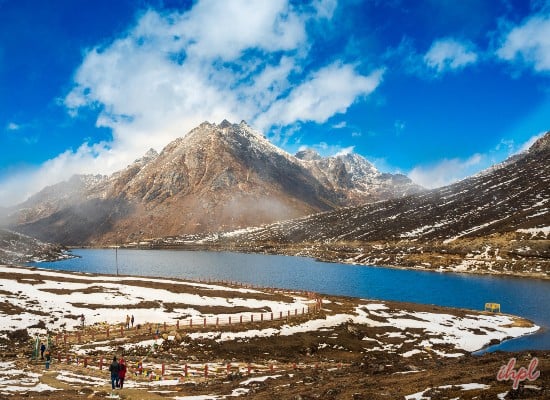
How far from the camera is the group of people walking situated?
92.6ft

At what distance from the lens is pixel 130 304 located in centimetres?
6594

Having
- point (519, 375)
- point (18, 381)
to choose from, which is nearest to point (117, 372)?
point (18, 381)

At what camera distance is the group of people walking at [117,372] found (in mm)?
28234

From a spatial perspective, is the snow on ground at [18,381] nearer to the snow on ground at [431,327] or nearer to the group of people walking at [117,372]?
the group of people walking at [117,372]

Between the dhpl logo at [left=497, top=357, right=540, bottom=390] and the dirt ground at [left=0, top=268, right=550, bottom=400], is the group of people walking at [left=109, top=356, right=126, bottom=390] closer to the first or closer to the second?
the dirt ground at [left=0, top=268, right=550, bottom=400]

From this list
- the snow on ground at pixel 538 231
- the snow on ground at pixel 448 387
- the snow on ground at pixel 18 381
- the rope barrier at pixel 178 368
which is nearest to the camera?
the snow on ground at pixel 448 387

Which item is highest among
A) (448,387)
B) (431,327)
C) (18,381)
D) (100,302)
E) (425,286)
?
(100,302)

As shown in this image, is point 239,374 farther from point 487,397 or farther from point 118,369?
point 487,397

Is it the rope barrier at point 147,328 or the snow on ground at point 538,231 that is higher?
the snow on ground at point 538,231

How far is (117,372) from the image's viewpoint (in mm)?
28422

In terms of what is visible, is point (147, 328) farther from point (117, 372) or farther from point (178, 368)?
point (117, 372)

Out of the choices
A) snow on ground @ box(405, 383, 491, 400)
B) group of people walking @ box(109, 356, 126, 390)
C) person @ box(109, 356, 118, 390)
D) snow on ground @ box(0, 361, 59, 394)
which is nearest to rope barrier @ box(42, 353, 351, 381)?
group of people walking @ box(109, 356, 126, 390)

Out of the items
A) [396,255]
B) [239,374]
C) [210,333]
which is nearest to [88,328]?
[210,333]

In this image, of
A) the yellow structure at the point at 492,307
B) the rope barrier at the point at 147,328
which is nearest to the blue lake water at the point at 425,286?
the yellow structure at the point at 492,307
